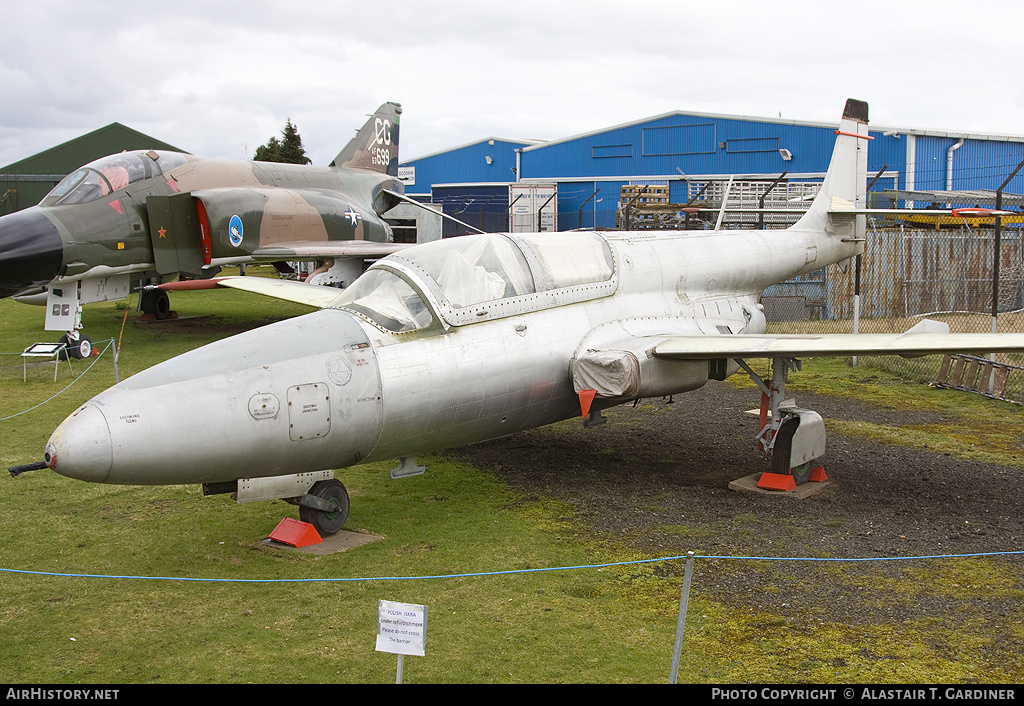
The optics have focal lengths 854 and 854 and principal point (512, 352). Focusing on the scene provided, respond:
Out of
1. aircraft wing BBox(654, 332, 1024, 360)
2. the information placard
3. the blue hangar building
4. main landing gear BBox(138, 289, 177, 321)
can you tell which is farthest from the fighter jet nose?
the blue hangar building

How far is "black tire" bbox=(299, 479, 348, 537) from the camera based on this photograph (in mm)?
Answer: 7262

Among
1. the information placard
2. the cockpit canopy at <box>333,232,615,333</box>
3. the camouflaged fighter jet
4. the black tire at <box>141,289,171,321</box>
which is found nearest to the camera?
the information placard

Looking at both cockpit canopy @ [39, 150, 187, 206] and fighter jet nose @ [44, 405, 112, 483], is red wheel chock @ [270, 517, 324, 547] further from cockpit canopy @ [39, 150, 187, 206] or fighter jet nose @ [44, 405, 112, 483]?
cockpit canopy @ [39, 150, 187, 206]

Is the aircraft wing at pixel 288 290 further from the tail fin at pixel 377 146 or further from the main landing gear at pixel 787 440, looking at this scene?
the tail fin at pixel 377 146

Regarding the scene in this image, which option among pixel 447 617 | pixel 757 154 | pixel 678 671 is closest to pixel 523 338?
pixel 447 617

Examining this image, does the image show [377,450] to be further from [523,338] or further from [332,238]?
[332,238]

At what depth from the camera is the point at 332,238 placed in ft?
68.5

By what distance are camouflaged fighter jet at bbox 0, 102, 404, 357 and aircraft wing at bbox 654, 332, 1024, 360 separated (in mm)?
12070

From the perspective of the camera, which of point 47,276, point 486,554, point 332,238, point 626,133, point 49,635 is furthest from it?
point 626,133

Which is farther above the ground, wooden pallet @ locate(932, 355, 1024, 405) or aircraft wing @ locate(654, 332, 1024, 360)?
aircraft wing @ locate(654, 332, 1024, 360)

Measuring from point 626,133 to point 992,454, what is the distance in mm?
33367

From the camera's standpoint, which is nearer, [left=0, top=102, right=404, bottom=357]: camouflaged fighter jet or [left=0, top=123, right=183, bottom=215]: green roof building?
[left=0, top=102, right=404, bottom=357]: camouflaged fighter jet

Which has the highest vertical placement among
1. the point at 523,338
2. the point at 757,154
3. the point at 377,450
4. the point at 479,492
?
the point at 757,154

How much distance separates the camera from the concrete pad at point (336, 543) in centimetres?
708
